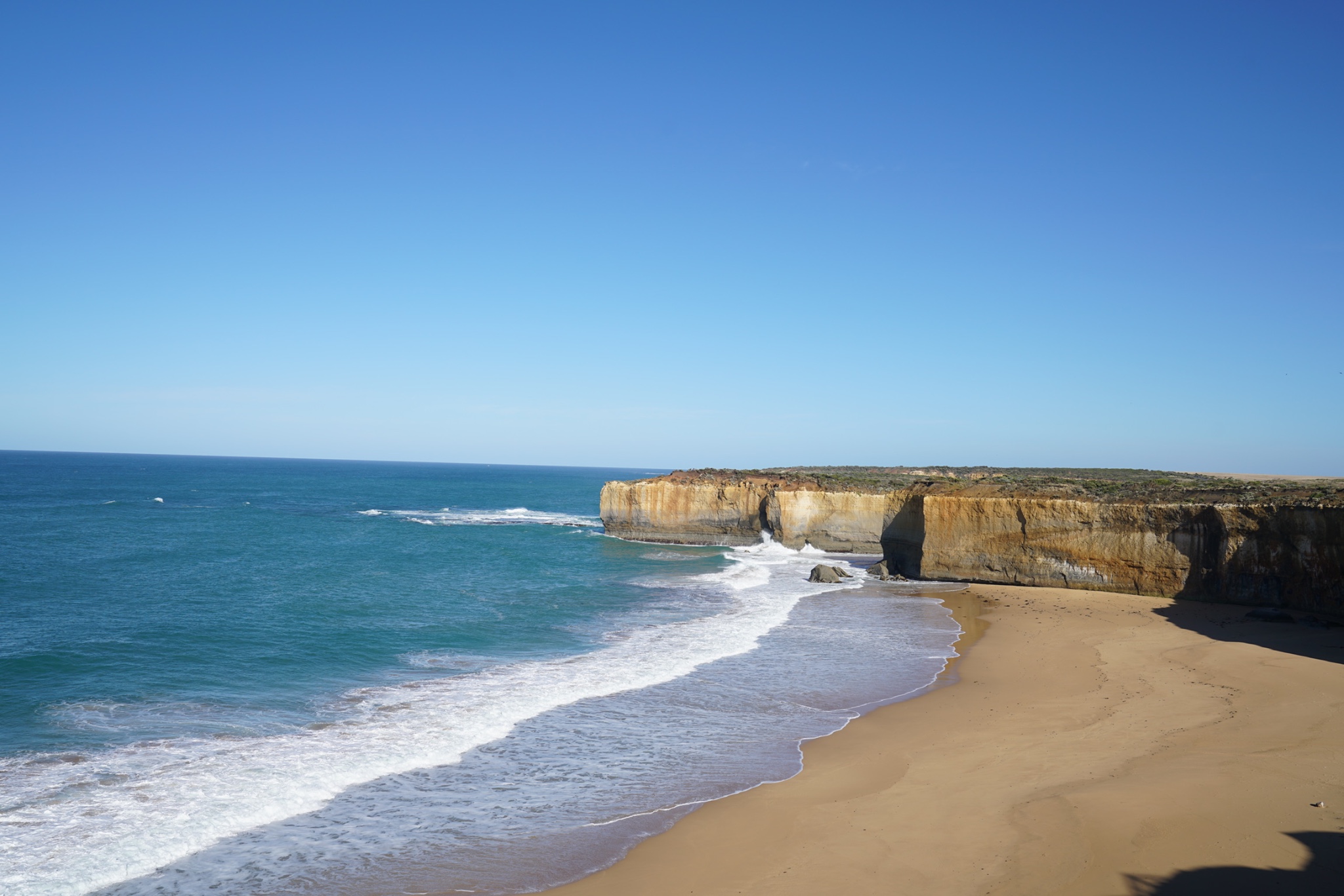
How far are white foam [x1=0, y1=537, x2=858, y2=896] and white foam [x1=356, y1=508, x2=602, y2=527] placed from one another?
43548mm

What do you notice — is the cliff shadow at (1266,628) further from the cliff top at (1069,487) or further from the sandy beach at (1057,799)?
the cliff top at (1069,487)

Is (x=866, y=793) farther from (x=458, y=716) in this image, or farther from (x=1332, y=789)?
(x=458, y=716)

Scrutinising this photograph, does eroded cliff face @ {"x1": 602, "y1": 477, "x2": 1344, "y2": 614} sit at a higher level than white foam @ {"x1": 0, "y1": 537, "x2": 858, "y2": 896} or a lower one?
higher

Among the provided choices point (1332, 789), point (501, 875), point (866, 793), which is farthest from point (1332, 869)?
point (501, 875)

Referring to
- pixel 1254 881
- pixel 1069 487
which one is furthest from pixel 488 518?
pixel 1254 881

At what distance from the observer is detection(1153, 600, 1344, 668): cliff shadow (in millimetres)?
18047

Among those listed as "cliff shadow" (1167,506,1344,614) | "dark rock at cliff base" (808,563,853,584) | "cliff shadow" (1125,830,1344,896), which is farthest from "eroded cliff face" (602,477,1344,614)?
"cliff shadow" (1125,830,1344,896)

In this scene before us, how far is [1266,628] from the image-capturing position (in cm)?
2044

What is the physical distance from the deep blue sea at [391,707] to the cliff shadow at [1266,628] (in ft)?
22.3

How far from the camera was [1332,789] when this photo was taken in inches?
382

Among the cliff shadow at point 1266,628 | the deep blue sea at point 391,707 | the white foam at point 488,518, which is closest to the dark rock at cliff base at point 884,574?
the deep blue sea at point 391,707

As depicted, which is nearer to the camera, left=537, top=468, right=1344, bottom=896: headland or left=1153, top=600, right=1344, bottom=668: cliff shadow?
left=537, top=468, right=1344, bottom=896: headland

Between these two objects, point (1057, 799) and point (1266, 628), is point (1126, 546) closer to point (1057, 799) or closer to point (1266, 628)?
point (1266, 628)

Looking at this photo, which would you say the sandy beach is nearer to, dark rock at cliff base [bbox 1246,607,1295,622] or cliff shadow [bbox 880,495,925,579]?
dark rock at cliff base [bbox 1246,607,1295,622]
